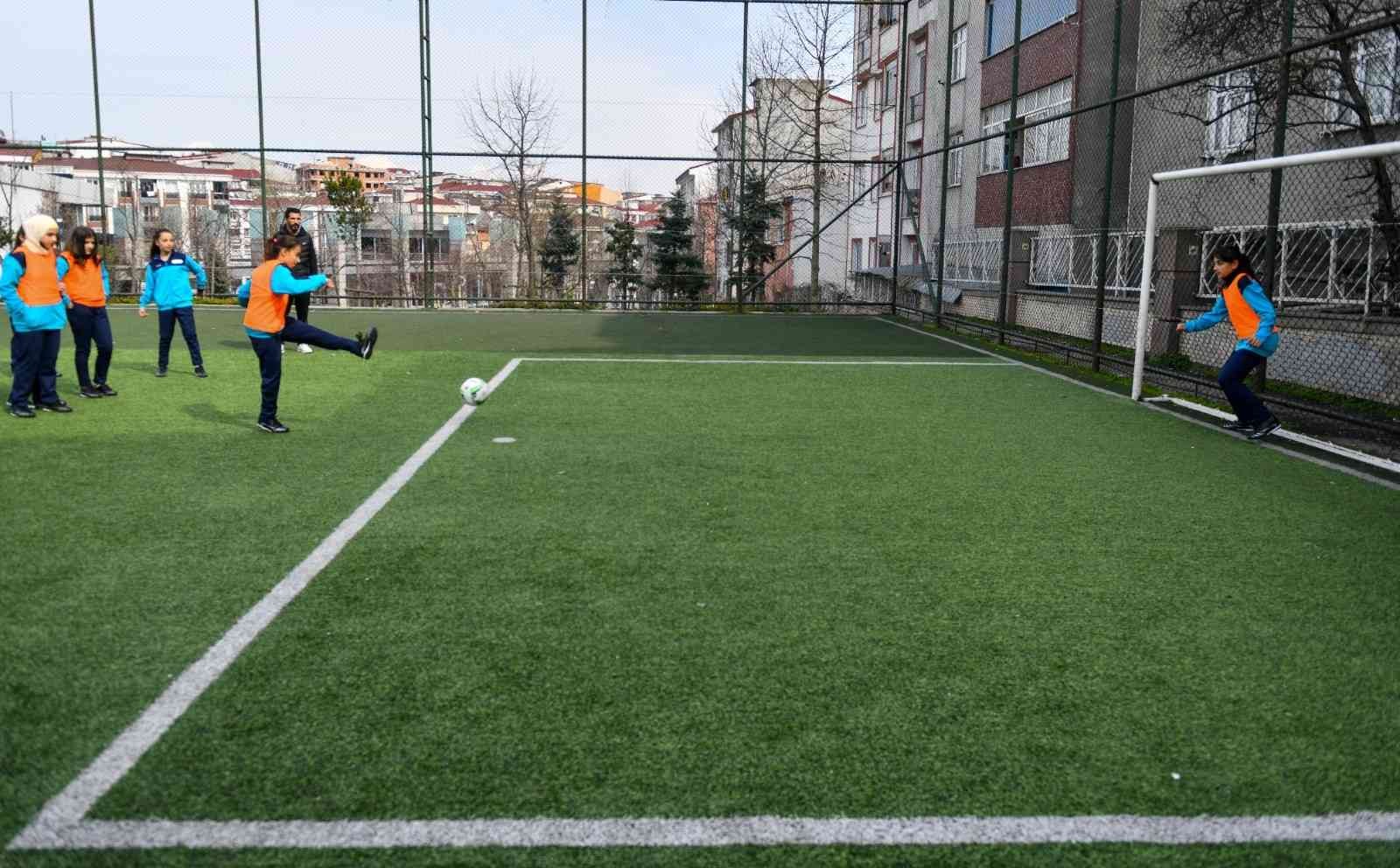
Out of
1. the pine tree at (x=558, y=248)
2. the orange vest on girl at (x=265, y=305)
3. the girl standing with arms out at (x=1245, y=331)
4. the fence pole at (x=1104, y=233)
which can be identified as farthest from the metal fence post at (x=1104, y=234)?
the pine tree at (x=558, y=248)

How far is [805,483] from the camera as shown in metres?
7.13

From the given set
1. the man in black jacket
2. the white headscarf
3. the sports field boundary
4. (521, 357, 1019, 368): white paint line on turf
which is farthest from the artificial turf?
the man in black jacket

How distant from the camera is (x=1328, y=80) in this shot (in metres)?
11.4

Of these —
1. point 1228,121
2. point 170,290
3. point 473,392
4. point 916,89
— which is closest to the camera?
point 473,392

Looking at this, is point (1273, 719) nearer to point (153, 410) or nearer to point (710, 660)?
point (710, 660)

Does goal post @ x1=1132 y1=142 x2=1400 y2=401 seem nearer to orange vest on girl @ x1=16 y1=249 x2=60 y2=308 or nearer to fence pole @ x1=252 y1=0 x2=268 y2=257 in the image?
orange vest on girl @ x1=16 y1=249 x2=60 y2=308

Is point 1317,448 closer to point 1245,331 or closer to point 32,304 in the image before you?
point 1245,331

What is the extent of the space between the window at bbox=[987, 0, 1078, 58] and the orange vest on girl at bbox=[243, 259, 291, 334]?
18.0 m

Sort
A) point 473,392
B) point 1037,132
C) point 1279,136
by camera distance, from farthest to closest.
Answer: point 1037,132 → point 473,392 → point 1279,136

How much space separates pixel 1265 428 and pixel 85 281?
33.5ft

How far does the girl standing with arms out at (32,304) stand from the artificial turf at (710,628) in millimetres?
695

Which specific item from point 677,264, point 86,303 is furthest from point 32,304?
point 677,264

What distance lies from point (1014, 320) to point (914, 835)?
17135 millimetres

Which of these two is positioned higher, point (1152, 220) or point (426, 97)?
point (426, 97)
